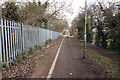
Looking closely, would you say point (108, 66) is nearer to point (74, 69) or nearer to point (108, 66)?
point (108, 66)

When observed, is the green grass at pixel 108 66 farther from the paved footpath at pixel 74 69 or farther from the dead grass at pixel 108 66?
the paved footpath at pixel 74 69

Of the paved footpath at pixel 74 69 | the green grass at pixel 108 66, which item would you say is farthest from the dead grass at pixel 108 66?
the paved footpath at pixel 74 69

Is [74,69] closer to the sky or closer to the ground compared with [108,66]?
closer to the sky

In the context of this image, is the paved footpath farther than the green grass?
No

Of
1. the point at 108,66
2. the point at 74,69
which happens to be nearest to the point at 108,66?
the point at 108,66

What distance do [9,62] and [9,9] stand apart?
423 cm

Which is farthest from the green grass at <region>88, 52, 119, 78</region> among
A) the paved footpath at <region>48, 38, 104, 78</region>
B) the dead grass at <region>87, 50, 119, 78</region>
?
the paved footpath at <region>48, 38, 104, 78</region>

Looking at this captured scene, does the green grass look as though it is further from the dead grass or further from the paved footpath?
the paved footpath

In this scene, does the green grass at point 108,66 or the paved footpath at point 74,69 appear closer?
the paved footpath at point 74,69

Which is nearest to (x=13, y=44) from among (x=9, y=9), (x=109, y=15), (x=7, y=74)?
(x=7, y=74)

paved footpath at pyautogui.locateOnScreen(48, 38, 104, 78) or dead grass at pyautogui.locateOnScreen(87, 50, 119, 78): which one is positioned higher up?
paved footpath at pyautogui.locateOnScreen(48, 38, 104, 78)

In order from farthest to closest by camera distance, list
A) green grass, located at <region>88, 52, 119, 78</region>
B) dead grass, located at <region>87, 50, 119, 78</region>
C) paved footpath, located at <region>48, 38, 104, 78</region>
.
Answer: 1. green grass, located at <region>88, 52, 119, 78</region>
2. dead grass, located at <region>87, 50, 119, 78</region>
3. paved footpath, located at <region>48, 38, 104, 78</region>

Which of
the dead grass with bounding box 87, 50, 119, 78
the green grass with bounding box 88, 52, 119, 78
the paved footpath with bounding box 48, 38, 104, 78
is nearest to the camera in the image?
the paved footpath with bounding box 48, 38, 104, 78

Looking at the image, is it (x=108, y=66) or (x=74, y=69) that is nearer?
(x=74, y=69)
